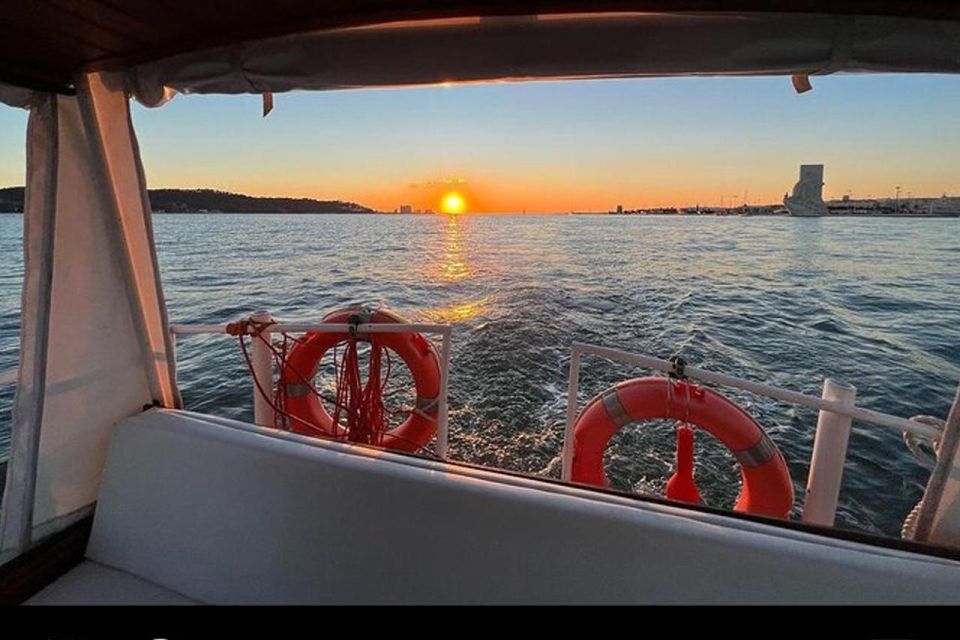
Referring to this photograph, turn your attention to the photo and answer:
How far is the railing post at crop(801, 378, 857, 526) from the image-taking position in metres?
1.44

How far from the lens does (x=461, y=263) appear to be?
15086mm

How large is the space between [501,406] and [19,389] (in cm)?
308

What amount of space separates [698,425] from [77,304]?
2.20 m

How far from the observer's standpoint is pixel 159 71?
53.9 inches

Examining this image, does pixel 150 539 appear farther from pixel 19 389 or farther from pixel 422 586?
pixel 422 586

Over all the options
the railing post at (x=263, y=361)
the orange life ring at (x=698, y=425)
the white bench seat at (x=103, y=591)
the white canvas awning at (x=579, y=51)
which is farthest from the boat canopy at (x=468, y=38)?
the white bench seat at (x=103, y=591)

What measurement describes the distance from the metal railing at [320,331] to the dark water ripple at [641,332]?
1.28m

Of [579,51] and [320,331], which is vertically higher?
[579,51]

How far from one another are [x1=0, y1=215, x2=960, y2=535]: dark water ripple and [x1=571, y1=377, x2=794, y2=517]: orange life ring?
43.3 inches

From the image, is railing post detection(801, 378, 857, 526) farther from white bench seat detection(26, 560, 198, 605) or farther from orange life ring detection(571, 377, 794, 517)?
white bench seat detection(26, 560, 198, 605)

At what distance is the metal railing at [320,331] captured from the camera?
1.89 metres

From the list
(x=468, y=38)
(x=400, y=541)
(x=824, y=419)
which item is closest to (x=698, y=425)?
(x=824, y=419)

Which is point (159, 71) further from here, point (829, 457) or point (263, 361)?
point (829, 457)

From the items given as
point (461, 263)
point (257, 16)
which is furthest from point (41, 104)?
point (461, 263)
